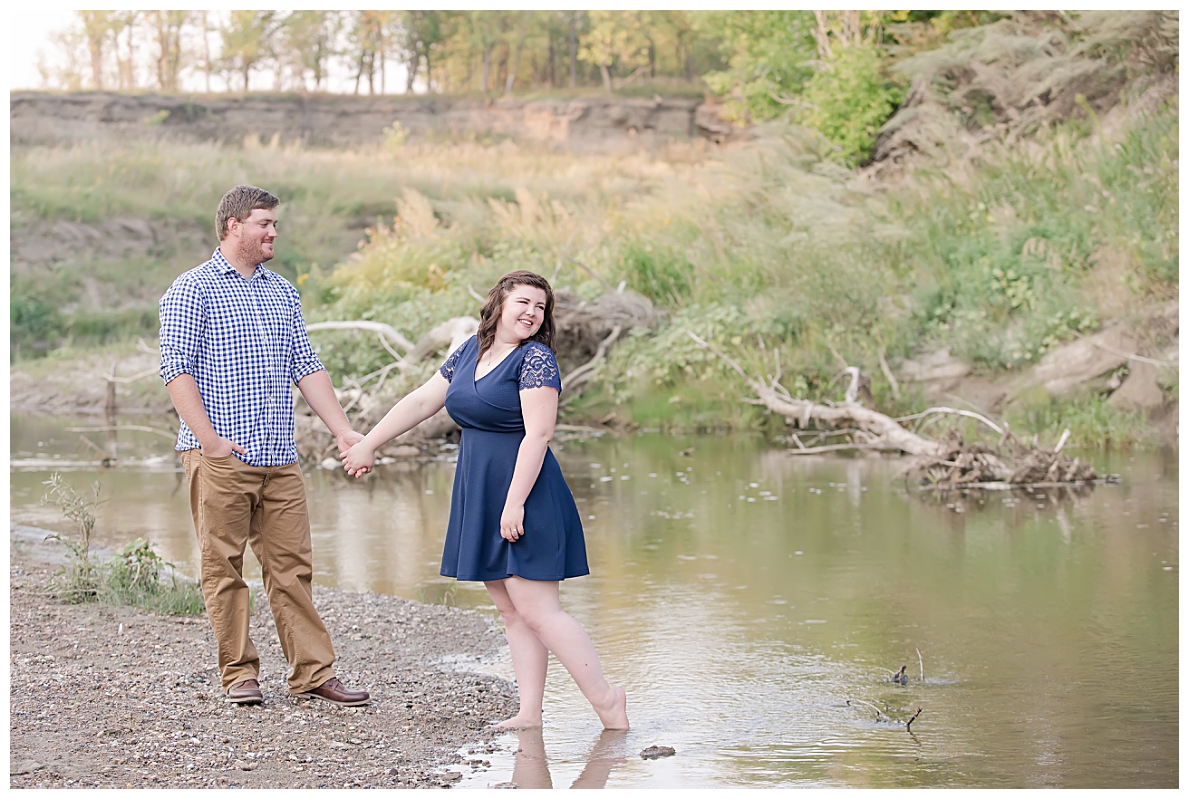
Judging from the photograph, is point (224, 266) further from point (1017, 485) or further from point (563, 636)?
point (1017, 485)

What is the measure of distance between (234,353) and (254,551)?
2.52ft

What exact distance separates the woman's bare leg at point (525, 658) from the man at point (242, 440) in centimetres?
65

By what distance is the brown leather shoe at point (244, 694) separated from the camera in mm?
4883

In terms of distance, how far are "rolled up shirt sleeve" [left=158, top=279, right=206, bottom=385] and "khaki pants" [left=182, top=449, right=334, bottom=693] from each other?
37cm

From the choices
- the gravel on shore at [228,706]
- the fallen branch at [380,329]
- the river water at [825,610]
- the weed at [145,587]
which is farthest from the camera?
the fallen branch at [380,329]

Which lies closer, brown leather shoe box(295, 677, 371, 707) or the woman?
the woman

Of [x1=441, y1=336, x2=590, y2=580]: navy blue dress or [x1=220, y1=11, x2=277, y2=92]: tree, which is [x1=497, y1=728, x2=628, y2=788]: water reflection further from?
[x1=220, y1=11, x2=277, y2=92]: tree

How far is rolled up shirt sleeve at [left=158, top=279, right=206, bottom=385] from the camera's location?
484cm

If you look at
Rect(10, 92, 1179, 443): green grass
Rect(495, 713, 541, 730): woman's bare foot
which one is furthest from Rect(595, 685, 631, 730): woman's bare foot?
Rect(10, 92, 1179, 443): green grass

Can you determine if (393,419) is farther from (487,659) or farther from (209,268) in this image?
(487,659)

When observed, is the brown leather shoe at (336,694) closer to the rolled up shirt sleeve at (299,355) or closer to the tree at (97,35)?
the rolled up shirt sleeve at (299,355)

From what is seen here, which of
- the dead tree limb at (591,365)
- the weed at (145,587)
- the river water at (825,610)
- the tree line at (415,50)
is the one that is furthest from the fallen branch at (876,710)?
the tree line at (415,50)

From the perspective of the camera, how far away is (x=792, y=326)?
16172mm

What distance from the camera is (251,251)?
505 cm
